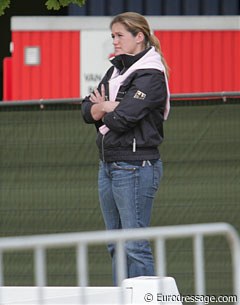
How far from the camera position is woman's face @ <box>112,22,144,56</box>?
6.31m

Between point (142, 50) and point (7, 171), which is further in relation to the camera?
point (7, 171)

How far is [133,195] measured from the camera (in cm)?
611

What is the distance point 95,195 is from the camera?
313 inches

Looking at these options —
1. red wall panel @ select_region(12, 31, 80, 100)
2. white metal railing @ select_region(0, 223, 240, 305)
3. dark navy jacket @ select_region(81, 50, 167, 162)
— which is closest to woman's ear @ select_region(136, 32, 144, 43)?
dark navy jacket @ select_region(81, 50, 167, 162)

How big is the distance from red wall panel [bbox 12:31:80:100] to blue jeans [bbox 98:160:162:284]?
8.95 meters

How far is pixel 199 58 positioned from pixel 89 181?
7737mm

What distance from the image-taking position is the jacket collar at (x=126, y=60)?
6242mm

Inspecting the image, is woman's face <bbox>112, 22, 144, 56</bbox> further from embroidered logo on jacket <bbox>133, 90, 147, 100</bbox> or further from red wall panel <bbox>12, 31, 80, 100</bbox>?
red wall panel <bbox>12, 31, 80, 100</bbox>

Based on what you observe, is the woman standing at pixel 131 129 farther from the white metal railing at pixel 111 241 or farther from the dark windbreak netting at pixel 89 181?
the white metal railing at pixel 111 241

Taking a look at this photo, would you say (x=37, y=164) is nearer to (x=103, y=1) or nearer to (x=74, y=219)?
(x=74, y=219)

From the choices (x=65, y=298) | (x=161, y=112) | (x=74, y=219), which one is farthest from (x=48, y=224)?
(x=65, y=298)

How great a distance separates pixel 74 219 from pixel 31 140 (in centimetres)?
65

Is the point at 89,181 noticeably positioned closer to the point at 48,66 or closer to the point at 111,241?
the point at 111,241

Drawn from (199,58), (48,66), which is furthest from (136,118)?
(199,58)
